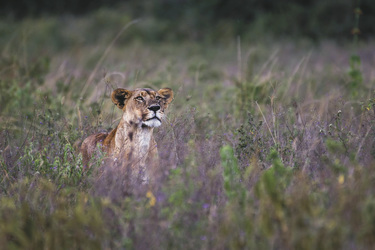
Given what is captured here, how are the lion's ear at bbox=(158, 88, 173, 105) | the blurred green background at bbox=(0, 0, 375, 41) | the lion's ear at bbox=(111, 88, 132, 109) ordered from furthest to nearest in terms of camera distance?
the blurred green background at bbox=(0, 0, 375, 41)
the lion's ear at bbox=(158, 88, 173, 105)
the lion's ear at bbox=(111, 88, 132, 109)

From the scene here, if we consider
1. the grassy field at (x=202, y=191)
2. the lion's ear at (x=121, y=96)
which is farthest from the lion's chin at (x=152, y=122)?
the lion's ear at (x=121, y=96)

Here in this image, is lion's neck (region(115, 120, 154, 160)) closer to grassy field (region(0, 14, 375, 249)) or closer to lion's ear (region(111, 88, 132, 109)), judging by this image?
grassy field (region(0, 14, 375, 249))

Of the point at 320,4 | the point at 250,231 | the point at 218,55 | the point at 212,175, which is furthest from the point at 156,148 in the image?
the point at 320,4

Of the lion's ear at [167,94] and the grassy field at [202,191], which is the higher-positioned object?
the lion's ear at [167,94]

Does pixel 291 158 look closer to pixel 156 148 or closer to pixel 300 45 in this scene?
pixel 156 148

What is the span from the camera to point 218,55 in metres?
16.0

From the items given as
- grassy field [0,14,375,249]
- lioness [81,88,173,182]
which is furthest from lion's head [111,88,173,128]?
grassy field [0,14,375,249]

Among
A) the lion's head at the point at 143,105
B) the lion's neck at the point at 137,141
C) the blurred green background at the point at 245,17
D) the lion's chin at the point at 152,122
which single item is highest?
the lion's head at the point at 143,105

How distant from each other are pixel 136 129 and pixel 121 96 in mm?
441

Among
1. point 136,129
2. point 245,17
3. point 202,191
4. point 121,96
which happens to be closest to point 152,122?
point 136,129

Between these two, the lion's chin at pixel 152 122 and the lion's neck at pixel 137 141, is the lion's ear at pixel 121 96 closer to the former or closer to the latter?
the lion's neck at pixel 137 141

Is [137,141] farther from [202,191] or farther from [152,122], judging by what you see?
[202,191]

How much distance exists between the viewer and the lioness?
4129 mm

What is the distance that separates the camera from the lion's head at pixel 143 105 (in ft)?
13.8
